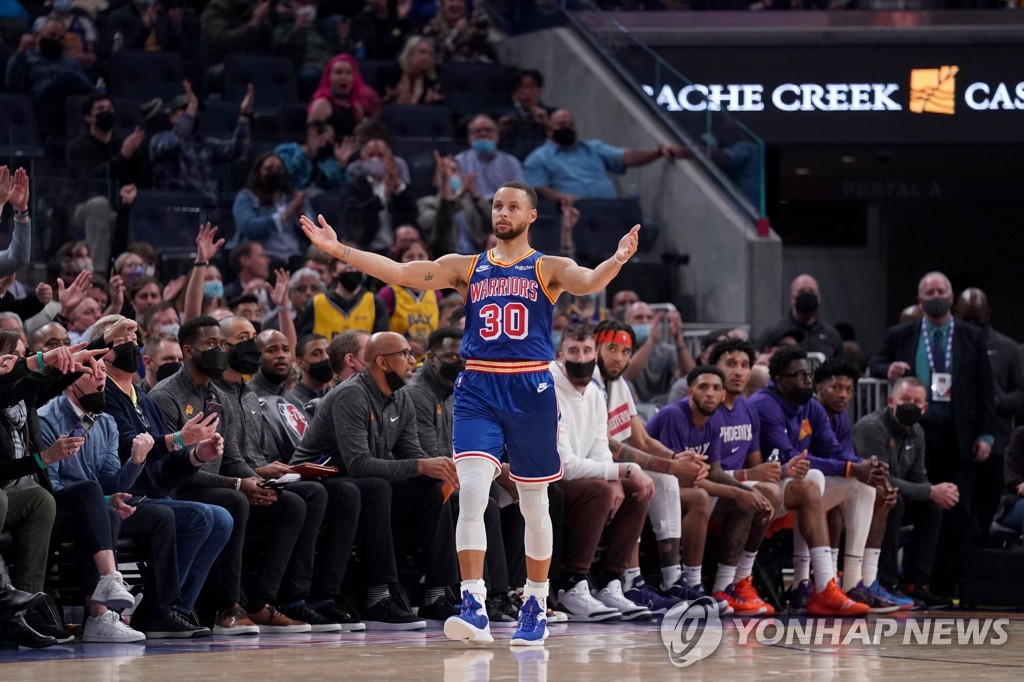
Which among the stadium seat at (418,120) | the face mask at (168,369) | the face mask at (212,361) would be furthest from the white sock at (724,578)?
the stadium seat at (418,120)

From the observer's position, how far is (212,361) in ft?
28.3

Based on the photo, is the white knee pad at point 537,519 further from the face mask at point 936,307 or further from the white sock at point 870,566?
the face mask at point 936,307

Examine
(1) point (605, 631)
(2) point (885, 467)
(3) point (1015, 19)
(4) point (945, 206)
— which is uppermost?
(3) point (1015, 19)

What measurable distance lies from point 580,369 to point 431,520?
1235mm

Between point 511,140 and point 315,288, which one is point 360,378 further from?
point 511,140

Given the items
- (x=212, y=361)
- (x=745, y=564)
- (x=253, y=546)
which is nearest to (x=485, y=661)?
(x=253, y=546)

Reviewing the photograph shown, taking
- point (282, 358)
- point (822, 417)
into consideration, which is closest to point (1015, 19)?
point (822, 417)

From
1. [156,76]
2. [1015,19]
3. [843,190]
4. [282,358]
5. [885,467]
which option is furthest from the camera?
[843,190]

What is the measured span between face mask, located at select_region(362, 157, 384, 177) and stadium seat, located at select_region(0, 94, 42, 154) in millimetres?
2642

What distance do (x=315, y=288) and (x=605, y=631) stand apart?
3.84 m

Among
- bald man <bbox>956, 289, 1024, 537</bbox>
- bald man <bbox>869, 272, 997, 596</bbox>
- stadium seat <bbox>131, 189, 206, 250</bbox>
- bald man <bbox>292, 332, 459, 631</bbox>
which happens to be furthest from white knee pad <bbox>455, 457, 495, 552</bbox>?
stadium seat <bbox>131, 189, 206, 250</bbox>

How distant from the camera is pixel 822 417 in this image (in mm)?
10836

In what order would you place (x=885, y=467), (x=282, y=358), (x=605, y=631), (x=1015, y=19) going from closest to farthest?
(x=605, y=631)
(x=282, y=358)
(x=885, y=467)
(x=1015, y=19)

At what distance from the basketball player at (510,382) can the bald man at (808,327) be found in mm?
4977
